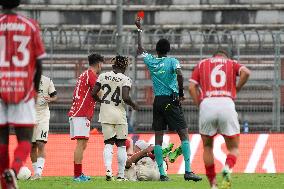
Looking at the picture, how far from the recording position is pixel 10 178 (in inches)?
477

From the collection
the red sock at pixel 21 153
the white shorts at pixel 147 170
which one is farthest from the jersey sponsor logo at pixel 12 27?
the white shorts at pixel 147 170

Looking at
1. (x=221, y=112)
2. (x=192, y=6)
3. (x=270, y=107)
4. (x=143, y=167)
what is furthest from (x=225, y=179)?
(x=192, y=6)

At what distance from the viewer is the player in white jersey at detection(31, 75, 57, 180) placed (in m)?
19.9

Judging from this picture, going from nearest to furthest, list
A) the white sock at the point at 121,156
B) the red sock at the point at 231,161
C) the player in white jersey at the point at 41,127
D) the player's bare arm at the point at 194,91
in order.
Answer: the red sock at the point at 231,161 < the player's bare arm at the point at 194,91 < the white sock at the point at 121,156 < the player in white jersey at the point at 41,127

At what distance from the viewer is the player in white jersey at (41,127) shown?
19.9 meters

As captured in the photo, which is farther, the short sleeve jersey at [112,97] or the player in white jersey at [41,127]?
the player in white jersey at [41,127]

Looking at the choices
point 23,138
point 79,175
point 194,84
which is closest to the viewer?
point 23,138

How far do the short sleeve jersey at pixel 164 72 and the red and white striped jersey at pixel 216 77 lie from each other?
3728mm

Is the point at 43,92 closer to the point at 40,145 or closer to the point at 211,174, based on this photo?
the point at 40,145

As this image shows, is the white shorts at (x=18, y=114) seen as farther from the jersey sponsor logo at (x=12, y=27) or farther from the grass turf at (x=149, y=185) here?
the grass turf at (x=149, y=185)

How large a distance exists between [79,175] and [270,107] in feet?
37.3

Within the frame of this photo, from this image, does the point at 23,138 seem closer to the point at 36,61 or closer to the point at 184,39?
the point at 36,61

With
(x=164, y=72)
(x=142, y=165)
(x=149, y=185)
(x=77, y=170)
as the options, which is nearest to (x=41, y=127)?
(x=77, y=170)

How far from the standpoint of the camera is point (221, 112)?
49.0 ft
